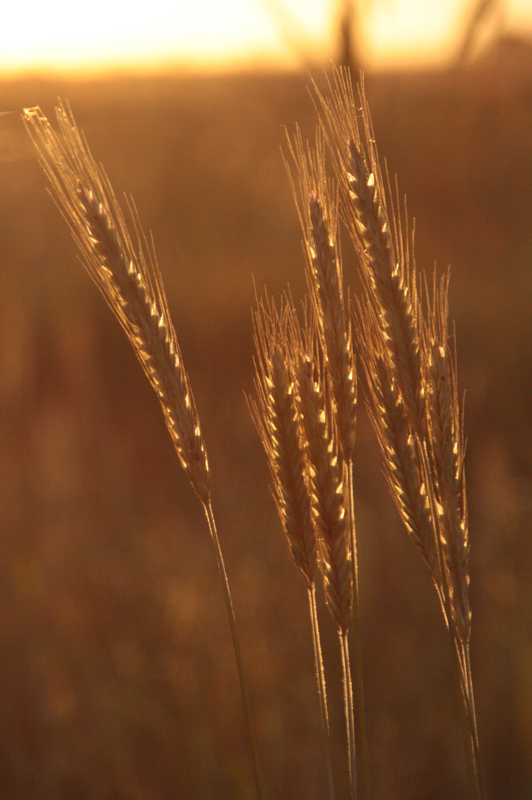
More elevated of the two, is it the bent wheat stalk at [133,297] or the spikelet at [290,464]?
the bent wheat stalk at [133,297]

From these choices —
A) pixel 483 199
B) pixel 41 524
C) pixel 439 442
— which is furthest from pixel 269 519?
pixel 483 199

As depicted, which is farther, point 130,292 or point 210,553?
point 210,553

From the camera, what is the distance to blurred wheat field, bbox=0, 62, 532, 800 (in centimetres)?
188

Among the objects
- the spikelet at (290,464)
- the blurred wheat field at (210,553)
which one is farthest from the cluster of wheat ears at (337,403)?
the blurred wheat field at (210,553)

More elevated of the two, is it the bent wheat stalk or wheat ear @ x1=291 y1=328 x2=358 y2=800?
A: the bent wheat stalk

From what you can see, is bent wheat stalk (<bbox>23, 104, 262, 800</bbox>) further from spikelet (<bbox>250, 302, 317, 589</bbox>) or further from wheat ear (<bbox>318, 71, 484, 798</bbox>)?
wheat ear (<bbox>318, 71, 484, 798</bbox>)

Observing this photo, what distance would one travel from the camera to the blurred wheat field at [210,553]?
1.88m

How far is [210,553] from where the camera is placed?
2482mm

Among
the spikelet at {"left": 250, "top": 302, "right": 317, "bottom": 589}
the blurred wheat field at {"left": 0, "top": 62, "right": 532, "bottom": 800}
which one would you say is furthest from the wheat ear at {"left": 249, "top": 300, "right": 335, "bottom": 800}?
the blurred wheat field at {"left": 0, "top": 62, "right": 532, "bottom": 800}

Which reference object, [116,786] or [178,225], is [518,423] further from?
[178,225]

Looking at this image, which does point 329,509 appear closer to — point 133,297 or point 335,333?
point 335,333

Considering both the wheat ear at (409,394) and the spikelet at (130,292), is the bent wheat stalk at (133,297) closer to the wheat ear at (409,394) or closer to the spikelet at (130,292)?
the spikelet at (130,292)

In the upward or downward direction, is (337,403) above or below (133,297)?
below

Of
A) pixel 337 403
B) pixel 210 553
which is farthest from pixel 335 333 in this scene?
pixel 210 553
